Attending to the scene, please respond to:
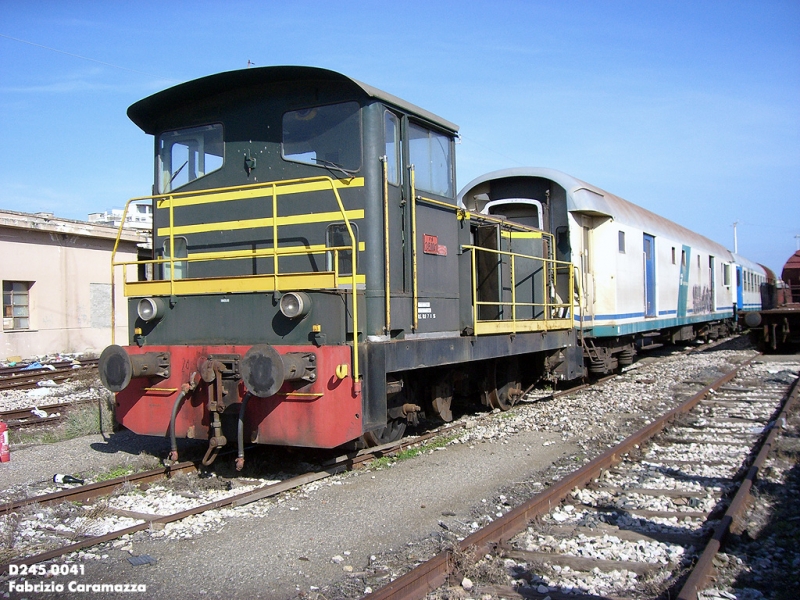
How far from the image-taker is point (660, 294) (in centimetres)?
1479

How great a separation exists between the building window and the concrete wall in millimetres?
134

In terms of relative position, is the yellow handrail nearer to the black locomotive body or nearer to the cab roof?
the black locomotive body

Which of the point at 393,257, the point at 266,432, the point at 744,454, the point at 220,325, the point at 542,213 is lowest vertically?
the point at 744,454

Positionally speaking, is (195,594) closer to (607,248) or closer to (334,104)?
(334,104)

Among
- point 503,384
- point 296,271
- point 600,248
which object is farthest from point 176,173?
point 600,248

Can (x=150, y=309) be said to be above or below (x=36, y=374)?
above

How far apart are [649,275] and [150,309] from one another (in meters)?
10.9

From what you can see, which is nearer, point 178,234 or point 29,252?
point 178,234

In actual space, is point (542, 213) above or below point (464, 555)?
above

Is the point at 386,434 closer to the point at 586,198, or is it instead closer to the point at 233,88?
the point at 233,88

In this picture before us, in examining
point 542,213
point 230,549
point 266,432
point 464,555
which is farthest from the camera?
point 542,213

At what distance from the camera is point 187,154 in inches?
271

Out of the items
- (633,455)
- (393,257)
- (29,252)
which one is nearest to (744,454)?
(633,455)

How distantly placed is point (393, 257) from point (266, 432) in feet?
6.47
